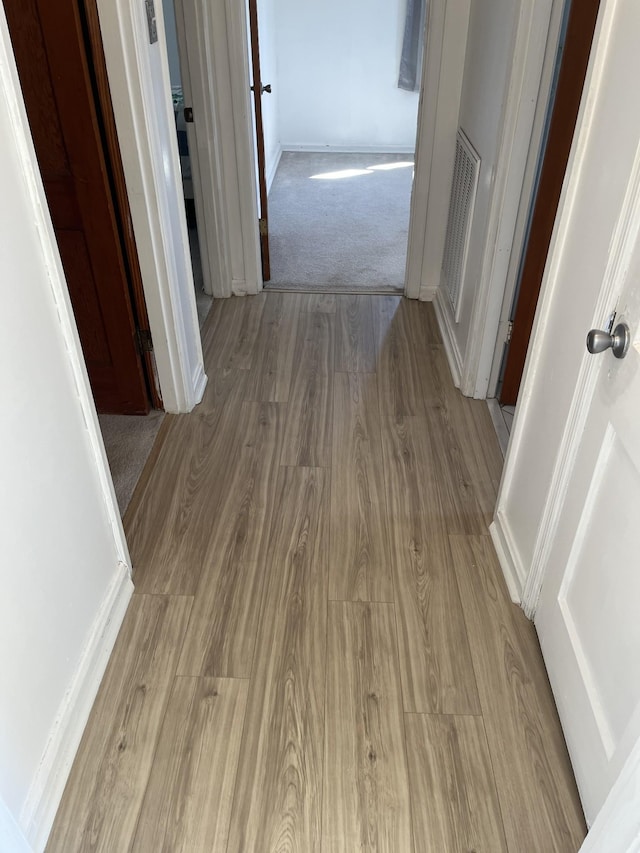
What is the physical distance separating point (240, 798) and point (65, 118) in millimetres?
1919

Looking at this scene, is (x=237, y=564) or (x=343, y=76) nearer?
(x=237, y=564)

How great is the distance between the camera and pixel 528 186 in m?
2.22

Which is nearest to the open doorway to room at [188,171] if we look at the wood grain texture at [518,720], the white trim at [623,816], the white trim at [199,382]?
the white trim at [199,382]

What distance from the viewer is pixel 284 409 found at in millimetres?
2623

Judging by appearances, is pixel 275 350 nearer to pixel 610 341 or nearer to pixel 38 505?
pixel 38 505

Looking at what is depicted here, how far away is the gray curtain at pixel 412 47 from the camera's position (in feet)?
17.6

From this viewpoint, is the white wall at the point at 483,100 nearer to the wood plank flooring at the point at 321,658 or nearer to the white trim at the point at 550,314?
the wood plank flooring at the point at 321,658

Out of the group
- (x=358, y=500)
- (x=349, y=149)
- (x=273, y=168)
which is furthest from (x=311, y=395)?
(x=349, y=149)

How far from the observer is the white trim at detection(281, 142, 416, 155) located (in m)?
6.09

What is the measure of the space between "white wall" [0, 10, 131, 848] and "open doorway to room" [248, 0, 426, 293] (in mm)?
2631

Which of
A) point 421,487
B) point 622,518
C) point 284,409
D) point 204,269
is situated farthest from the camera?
point 204,269

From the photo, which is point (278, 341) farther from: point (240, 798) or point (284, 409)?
point (240, 798)

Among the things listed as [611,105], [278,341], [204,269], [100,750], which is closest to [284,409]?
[278,341]

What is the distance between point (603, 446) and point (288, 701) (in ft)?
3.06
